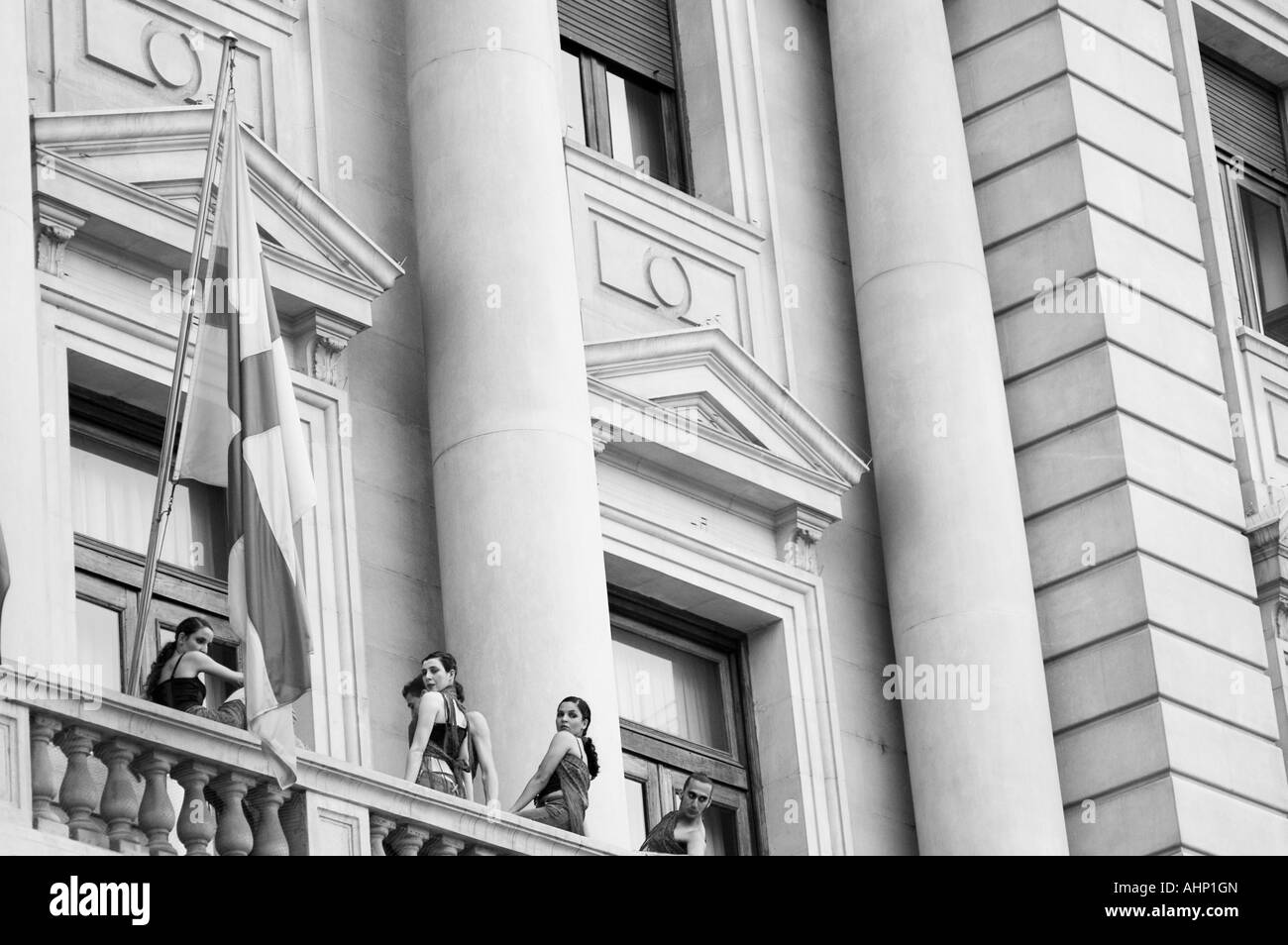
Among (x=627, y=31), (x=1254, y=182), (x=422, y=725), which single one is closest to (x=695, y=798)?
(x=422, y=725)

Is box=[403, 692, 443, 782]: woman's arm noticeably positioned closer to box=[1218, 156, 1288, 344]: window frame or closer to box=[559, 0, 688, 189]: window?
box=[559, 0, 688, 189]: window

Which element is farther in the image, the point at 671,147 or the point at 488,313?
the point at 671,147

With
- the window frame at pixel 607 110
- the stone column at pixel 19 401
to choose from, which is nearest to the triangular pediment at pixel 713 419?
the window frame at pixel 607 110

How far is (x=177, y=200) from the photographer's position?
2073cm

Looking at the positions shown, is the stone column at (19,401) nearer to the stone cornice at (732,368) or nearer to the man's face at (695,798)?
the man's face at (695,798)

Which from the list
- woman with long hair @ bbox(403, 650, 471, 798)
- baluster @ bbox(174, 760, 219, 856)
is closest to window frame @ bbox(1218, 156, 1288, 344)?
woman with long hair @ bbox(403, 650, 471, 798)

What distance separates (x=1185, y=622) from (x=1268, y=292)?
652 cm

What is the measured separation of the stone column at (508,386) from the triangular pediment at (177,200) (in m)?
0.68

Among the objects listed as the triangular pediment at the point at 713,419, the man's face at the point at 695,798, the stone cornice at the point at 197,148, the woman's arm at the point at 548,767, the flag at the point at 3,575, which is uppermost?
the stone cornice at the point at 197,148

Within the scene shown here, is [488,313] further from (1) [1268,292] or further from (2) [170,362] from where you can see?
(1) [1268,292]

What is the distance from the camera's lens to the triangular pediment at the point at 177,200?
1995 cm

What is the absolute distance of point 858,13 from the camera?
86.8 feet

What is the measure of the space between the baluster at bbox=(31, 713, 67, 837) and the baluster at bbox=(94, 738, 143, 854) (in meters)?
0.25
